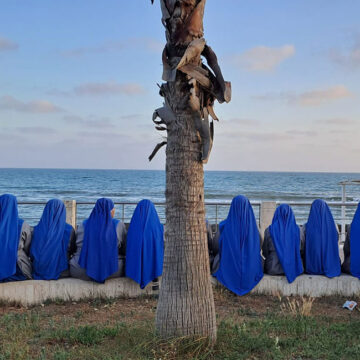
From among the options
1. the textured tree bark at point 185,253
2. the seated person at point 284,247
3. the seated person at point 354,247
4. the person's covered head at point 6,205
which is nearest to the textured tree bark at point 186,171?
the textured tree bark at point 185,253

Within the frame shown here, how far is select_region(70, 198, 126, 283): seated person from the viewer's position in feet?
24.0

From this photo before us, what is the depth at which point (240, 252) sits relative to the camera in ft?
24.6

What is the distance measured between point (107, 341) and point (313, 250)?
354cm

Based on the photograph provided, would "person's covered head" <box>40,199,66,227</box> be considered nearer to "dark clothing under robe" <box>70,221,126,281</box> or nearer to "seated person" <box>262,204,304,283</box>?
"dark clothing under robe" <box>70,221,126,281</box>

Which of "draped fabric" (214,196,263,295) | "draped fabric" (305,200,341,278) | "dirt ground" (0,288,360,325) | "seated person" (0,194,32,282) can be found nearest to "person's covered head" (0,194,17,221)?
"seated person" (0,194,32,282)

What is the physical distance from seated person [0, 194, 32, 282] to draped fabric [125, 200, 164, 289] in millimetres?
1380

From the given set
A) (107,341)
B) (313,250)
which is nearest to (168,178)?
(107,341)

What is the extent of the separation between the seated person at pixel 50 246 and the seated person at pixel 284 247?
2864mm

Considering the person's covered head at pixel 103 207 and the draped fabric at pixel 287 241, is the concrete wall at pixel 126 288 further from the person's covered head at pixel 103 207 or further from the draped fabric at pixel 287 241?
the person's covered head at pixel 103 207

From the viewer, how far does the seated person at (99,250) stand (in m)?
7.33

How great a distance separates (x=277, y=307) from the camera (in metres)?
6.90

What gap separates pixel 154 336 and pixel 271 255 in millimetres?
3190

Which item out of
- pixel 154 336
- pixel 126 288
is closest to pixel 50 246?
pixel 126 288

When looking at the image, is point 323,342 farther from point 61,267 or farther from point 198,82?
point 61,267
